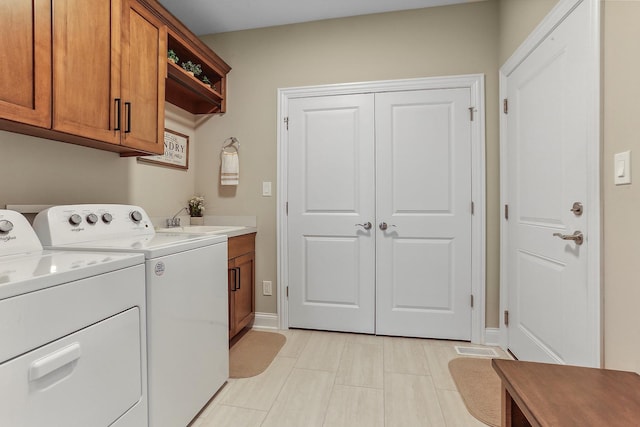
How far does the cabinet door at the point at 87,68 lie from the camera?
4.34ft

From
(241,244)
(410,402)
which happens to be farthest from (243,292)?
(410,402)

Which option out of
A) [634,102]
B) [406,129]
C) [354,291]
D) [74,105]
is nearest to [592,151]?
[634,102]

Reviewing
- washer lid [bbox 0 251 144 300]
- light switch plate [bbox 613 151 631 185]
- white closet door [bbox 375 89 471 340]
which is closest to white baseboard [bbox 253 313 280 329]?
white closet door [bbox 375 89 471 340]

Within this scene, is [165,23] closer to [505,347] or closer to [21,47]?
[21,47]

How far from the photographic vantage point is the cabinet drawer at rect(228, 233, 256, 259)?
2.31m

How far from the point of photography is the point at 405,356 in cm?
221

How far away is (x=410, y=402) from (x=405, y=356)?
0.53 metres

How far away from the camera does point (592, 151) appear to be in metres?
1.35

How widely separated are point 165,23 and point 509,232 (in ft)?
8.70

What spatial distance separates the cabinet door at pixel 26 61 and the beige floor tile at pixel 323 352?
74.3 inches

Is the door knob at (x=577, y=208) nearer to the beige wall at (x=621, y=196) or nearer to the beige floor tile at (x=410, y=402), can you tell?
the beige wall at (x=621, y=196)

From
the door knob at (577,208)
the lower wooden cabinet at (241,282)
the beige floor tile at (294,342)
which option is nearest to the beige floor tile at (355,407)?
the beige floor tile at (294,342)

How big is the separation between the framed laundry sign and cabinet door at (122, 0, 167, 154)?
1.75ft

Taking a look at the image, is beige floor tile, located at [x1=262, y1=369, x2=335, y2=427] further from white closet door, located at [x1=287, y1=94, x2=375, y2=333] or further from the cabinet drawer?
the cabinet drawer
